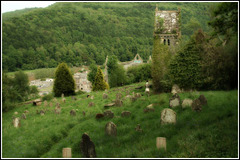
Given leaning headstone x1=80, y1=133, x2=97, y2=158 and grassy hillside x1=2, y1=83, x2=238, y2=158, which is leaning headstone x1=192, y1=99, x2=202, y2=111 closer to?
grassy hillside x1=2, y1=83, x2=238, y2=158

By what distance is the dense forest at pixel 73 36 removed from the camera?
113 metres

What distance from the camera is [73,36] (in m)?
142

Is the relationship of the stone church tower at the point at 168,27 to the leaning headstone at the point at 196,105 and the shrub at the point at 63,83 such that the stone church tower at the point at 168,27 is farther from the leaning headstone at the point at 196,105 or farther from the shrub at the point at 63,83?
the leaning headstone at the point at 196,105

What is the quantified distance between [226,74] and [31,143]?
1068 centimetres

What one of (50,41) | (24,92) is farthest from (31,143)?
(50,41)

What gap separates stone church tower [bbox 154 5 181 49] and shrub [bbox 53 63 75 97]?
13.4m

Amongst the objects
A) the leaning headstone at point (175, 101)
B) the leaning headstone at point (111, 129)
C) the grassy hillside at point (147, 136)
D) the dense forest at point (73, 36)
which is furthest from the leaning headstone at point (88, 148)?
the dense forest at point (73, 36)

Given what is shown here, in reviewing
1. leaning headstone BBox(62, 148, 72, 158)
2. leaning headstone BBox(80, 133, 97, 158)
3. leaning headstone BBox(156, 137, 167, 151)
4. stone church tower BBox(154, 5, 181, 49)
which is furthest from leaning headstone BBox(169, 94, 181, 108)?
stone church tower BBox(154, 5, 181, 49)

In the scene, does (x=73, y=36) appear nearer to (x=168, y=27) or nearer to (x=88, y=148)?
(x=168, y=27)

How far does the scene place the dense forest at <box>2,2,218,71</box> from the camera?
369 feet

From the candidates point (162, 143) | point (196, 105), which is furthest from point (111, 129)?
point (196, 105)

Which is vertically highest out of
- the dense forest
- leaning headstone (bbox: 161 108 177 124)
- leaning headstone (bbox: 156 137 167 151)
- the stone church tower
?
the dense forest

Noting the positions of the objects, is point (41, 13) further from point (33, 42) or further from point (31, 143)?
point (31, 143)

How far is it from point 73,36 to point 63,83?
11812 cm
